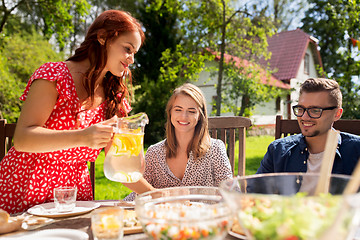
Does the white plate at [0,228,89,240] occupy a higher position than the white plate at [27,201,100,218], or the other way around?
the white plate at [0,228,89,240]

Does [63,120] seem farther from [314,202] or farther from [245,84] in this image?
[245,84]

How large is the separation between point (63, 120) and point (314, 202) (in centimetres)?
142

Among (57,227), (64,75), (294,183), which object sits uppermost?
(64,75)

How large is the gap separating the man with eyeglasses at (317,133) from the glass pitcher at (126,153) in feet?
3.90

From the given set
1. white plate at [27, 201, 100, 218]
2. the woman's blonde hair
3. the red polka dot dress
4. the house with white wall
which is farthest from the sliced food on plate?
the house with white wall

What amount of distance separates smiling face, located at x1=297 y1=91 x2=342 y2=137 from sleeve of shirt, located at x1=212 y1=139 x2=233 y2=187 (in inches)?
27.9

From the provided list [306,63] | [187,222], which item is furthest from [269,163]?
[306,63]

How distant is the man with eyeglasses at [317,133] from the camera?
→ 1987 millimetres

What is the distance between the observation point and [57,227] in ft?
3.78

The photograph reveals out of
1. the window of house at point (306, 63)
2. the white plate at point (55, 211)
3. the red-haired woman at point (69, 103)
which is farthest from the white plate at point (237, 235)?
the window of house at point (306, 63)

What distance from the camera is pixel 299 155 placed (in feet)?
6.99

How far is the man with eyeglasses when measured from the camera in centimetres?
199

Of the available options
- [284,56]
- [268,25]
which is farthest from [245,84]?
[284,56]

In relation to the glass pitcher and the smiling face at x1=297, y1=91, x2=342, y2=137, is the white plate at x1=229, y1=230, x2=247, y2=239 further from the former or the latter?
the smiling face at x1=297, y1=91, x2=342, y2=137
